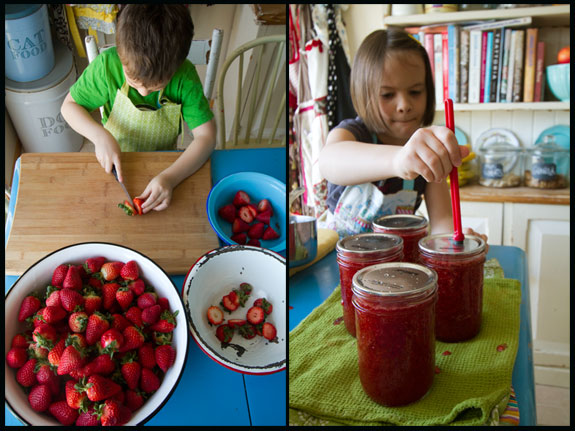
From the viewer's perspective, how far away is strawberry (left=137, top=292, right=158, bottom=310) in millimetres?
452

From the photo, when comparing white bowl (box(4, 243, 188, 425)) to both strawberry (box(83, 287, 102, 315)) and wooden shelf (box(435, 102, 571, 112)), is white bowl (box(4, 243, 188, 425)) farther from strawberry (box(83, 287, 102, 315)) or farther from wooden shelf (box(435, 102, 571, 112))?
wooden shelf (box(435, 102, 571, 112))

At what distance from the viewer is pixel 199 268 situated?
19.3 inches

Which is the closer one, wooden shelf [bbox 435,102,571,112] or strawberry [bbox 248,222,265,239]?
strawberry [bbox 248,222,265,239]

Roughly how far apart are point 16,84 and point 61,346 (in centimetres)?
26

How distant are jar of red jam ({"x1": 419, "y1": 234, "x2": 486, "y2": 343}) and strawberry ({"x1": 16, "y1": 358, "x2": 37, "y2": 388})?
0.36 m

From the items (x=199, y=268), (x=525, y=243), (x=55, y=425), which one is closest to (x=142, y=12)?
(x=199, y=268)

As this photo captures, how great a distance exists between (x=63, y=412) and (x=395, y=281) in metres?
0.29

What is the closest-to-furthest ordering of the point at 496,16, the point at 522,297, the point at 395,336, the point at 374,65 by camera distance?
the point at 395,336, the point at 522,297, the point at 374,65, the point at 496,16

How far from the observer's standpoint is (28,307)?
0.43 m

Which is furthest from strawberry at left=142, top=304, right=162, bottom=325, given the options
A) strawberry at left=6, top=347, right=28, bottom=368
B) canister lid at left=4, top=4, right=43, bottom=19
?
canister lid at left=4, top=4, right=43, bottom=19

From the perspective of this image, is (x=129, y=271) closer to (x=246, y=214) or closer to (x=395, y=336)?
→ (x=246, y=214)

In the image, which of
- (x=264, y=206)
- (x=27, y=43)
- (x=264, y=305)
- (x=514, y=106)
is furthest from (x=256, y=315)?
(x=514, y=106)

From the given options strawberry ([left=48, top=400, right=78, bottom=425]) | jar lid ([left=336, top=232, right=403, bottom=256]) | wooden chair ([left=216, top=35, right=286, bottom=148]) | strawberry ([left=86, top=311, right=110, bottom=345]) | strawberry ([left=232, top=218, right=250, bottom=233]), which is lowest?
strawberry ([left=48, top=400, right=78, bottom=425])

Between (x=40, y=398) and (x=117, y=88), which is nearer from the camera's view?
(x=40, y=398)
